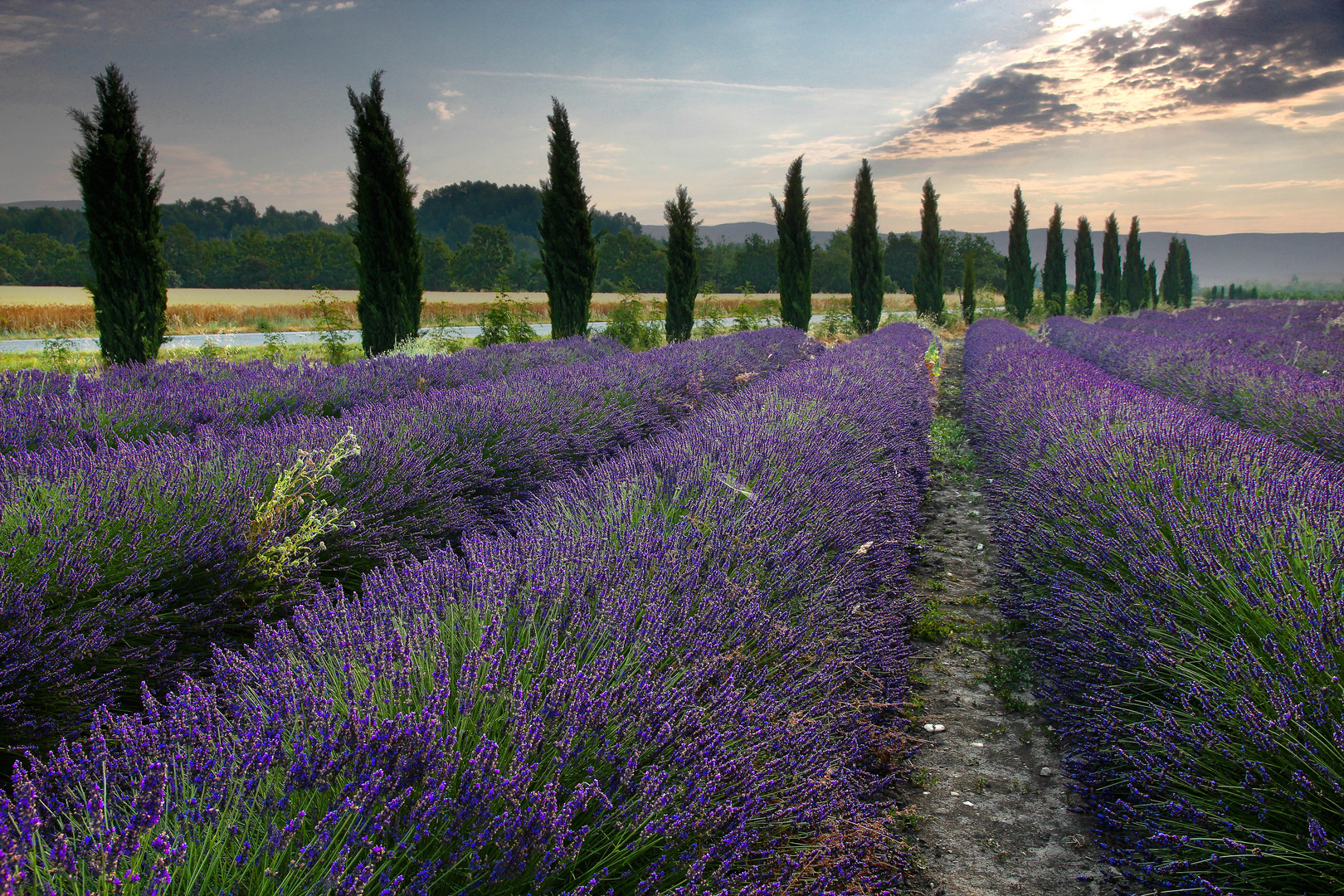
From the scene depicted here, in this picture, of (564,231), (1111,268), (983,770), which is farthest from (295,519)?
(1111,268)

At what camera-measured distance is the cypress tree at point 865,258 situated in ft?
78.6

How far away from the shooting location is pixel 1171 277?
50.8 meters

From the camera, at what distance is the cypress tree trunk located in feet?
37.4

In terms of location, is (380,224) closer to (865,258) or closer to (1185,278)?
(865,258)

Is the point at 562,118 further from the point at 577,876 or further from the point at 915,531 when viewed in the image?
the point at 577,876

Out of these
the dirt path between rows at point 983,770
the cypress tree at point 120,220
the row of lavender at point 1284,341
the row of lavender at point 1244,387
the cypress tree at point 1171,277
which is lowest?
the dirt path between rows at point 983,770

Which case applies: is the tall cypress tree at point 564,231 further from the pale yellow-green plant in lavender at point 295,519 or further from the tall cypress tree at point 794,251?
the pale yellow-green plant in lavender at point 295,519

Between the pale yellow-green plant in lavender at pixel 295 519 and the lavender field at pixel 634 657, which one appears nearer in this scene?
the lavender field at pixel 634 657

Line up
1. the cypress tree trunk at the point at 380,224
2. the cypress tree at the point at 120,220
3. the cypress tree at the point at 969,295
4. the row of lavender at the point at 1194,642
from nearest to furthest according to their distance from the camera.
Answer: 1. the row of lavender at the point at 1194,642
2. the cypress tree at the point at 120,220
3. the cypress tree trunk at the point at 380,224
4. the cypress tree at the point at 969,295

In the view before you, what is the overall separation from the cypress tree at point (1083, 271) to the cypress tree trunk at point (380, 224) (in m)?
37.1

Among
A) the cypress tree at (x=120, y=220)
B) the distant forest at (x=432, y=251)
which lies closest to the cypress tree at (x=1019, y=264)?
the distant forest at (x=432, y=251)

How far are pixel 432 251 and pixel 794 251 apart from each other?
42.3m

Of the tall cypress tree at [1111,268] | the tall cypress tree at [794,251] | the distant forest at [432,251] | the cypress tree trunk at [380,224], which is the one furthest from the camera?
Result: the distant forest at [432,251]

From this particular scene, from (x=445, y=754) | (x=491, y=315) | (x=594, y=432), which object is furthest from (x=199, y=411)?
(x=491, y=315)
